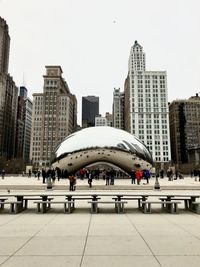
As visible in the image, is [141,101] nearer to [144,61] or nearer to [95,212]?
[144,61]

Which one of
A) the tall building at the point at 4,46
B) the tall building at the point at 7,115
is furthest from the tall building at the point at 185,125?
the tall building at the point at 4,46

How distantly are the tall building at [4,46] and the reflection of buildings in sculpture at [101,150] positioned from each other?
6020 inches

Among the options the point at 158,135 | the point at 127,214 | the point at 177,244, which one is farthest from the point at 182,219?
the point at 158,135

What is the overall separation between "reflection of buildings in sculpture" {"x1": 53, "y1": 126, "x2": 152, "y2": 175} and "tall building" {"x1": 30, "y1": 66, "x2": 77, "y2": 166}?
103 metres

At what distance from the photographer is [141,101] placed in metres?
138

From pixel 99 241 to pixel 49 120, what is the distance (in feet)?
467

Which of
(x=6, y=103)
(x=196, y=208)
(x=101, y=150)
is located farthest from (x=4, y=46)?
(x=196, y=208)

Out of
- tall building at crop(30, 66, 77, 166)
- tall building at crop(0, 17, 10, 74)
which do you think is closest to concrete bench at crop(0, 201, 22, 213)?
tall building at crop(30, 66, 77, 166)

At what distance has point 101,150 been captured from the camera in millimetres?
37719

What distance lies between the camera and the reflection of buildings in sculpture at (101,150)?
37438 millimetres

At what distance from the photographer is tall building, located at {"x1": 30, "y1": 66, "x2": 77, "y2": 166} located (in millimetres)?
143000

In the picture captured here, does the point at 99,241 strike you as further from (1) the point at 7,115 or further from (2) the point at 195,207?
(1) the point at 7,115

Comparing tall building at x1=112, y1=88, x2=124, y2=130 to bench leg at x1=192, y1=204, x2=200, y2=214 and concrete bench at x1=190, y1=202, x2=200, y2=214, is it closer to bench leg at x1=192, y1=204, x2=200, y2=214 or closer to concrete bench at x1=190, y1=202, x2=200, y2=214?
concrete bench at x1=190, y1=202, x2=200, y2=214

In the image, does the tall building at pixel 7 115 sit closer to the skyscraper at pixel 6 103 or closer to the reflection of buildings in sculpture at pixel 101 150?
the skyscraper at pixel 6 103
